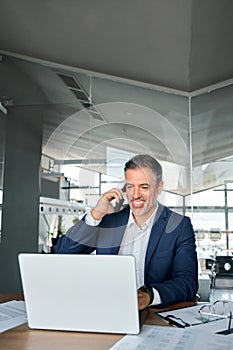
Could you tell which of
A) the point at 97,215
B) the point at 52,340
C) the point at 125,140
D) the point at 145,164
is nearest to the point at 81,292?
the point at 52,340

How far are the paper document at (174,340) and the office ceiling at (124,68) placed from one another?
5.93 ft

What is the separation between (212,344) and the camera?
0.79 meters

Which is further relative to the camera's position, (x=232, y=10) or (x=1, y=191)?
(x=1, y=191)

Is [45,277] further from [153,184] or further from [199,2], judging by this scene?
[199,2]

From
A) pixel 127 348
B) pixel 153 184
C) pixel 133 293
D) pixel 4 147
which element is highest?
pixel 4 147

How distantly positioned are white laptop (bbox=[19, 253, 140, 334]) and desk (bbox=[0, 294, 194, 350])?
0.02 m

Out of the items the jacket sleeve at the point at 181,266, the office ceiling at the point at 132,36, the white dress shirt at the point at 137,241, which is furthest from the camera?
the office ceiling at the point at 132,36

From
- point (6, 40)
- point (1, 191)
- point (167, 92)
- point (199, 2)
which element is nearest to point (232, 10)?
point (199, 2)

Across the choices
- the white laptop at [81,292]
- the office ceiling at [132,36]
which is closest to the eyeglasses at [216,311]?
the white laptop at [81,292]

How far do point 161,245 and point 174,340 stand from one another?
36.2 inches

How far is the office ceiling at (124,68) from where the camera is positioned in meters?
2.65

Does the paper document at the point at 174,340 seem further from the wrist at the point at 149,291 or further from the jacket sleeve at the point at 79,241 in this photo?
the jacket sleeve at the point at 79,241

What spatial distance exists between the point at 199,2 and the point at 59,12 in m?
Result: 0.99

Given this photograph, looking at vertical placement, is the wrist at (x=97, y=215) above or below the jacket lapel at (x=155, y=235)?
above
